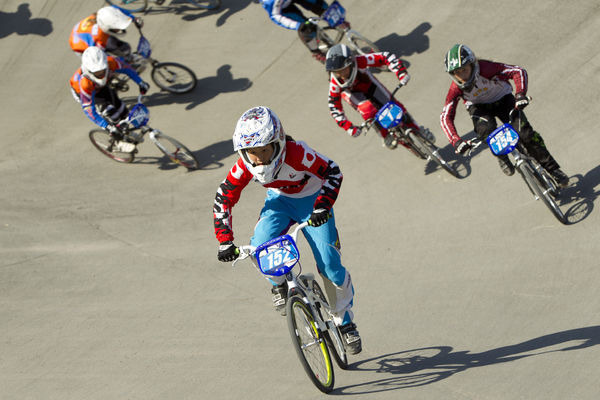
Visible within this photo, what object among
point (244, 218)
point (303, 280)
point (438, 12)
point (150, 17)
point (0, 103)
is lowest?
point (0, 103)

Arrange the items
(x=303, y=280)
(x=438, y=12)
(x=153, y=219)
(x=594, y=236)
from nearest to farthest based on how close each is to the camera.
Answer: (x=303, y=280) → (x=594, y=236) → (x=153, y=219) → (x=438, y=12)

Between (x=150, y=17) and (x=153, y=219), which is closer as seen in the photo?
(x=153, y=219)

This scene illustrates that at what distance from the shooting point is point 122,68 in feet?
38.3

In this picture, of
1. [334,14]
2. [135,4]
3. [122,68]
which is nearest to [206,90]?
[122,68]

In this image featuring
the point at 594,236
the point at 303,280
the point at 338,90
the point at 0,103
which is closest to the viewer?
the point at 303,280

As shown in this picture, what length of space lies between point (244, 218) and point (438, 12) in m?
6.38

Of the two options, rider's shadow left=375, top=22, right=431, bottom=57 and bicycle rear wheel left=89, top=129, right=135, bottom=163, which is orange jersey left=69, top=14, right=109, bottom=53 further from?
rider's shadow left=375, top=22, right=431, bottom=57

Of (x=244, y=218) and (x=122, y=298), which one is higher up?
(x=244, y=218)

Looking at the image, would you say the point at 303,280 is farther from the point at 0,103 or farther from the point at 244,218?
the point at 0,103

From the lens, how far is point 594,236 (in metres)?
7.48

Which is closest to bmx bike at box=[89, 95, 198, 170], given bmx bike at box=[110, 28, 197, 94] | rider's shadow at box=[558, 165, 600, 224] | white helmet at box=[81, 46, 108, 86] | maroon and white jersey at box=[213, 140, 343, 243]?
white helmet at box=[81, 46, 108, 86]

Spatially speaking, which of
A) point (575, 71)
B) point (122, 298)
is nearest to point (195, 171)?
point (122, 298)

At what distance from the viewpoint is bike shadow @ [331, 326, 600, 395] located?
623 cm

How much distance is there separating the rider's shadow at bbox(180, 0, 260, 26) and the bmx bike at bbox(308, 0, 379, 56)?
11.3 ft
